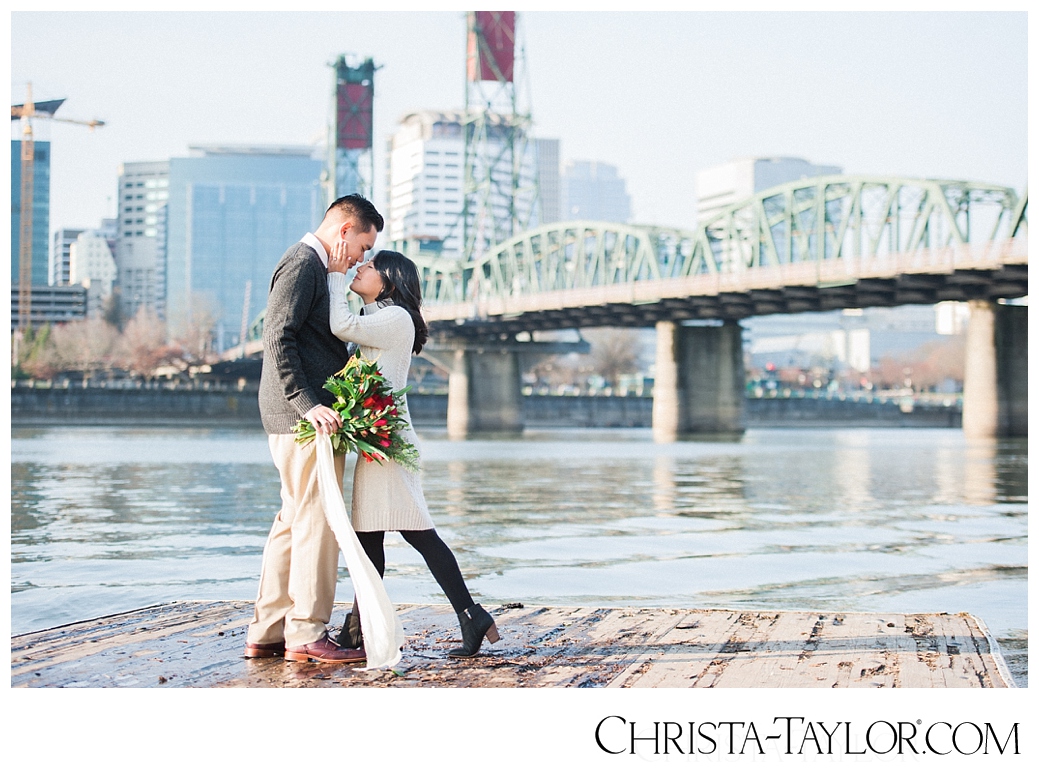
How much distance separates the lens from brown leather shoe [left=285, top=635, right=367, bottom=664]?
18.8 ft

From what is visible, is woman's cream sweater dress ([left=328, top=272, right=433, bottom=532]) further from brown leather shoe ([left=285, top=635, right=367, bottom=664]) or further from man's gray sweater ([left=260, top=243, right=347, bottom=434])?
brown leather shoe ([left=285, top=635, right=367, bottom=664])

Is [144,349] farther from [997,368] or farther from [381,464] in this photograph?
[381,464]

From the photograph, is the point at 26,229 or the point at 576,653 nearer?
the point at 576,653

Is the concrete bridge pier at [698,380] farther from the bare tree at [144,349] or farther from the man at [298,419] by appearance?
the man at [298,419]

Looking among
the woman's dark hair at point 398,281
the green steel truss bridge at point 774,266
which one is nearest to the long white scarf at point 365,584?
the woman's dark hair at point 398,281

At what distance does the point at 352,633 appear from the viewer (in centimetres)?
599

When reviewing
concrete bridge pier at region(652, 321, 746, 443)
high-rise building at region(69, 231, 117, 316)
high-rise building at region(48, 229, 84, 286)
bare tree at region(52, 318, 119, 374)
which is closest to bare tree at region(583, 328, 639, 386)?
bare tree at region(52, 318, 119, 374)

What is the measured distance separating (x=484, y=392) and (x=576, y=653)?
2991 inches

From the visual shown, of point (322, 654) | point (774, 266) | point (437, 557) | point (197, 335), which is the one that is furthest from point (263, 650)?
point (197, 335)

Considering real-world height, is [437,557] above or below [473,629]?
above

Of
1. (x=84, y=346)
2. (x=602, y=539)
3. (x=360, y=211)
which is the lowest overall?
(x=602, y=539)

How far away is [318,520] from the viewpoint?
5.77 metres

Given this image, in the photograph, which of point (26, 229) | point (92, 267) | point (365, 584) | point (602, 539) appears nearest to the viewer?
point (365, 584)

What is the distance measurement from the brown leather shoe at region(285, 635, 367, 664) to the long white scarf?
229mm
